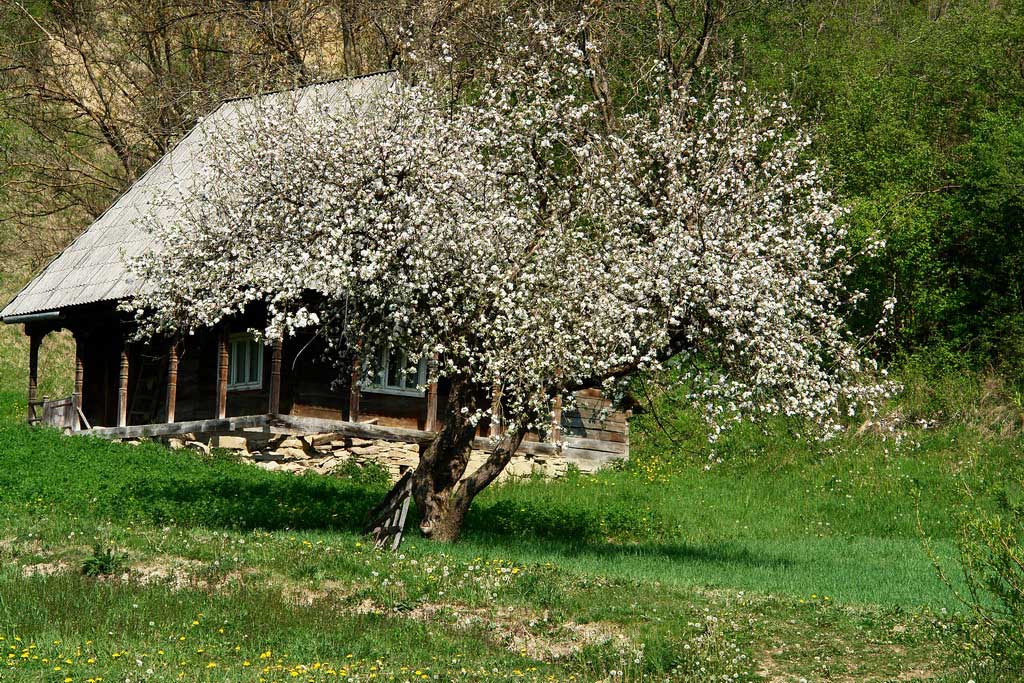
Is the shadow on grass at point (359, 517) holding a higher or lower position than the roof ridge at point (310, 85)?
lower

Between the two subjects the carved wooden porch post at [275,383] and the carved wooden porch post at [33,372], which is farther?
the carved wooden porch post at [33,372]

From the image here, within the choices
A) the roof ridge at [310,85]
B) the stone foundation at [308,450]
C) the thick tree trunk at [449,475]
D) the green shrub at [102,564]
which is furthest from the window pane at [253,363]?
the green shrub at [102,564]

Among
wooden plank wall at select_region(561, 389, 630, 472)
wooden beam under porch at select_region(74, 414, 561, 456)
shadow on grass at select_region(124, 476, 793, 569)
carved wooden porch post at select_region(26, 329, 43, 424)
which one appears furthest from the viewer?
carved wooden porch post at select_region(26, 329, 43, 424)

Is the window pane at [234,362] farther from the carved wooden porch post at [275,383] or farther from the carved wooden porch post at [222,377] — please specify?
the carved wooden porch post at [275,383]

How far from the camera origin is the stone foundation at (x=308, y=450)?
2130 cm

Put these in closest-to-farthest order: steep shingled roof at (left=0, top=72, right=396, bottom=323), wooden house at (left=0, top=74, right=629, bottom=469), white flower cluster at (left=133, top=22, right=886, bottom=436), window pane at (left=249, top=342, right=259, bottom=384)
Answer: white flower cluster at (left=133, top=22, right=886, bottom=436) < wooden house at (left=0, top=74, right=629, bottom=469) < steep shingled roof at (left=0, top=72, right=396, bottom=323) < window pane at (left=249, top=342, right=259, bottom=384)

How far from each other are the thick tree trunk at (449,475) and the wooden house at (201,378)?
19.7ft

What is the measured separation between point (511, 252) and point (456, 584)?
3864 millimetres

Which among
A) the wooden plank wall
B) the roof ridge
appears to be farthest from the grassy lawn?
the roof ridge

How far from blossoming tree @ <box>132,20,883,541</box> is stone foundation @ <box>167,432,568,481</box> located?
7.57m

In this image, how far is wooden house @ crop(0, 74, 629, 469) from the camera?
21.1 meters

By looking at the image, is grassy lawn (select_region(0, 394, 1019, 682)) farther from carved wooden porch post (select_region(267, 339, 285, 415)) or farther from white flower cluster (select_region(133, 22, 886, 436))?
white flower cluster (select_region(133, 22, 886, 436))

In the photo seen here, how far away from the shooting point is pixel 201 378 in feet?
78.6

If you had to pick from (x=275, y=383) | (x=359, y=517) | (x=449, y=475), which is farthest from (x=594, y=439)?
(x=449, y=475)
